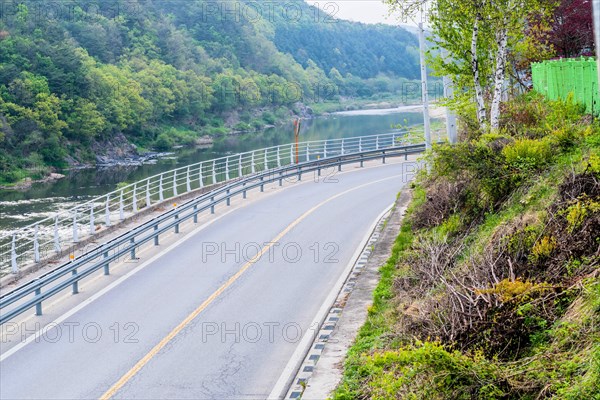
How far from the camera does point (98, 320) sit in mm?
14859

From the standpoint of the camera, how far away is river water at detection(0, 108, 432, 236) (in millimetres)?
46875

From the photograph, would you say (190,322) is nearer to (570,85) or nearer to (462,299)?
(462,299)

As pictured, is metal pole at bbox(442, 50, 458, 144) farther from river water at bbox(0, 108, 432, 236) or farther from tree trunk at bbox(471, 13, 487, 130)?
river water at bbox(0, 108, 432, 236)

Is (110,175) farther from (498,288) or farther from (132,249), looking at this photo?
(498,288)

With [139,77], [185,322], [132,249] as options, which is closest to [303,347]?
[185,322]

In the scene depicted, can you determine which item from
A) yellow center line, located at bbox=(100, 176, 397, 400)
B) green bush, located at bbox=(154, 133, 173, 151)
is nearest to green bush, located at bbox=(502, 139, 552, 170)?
yellow center line, located at bbox=(100, 176, 397, 400)

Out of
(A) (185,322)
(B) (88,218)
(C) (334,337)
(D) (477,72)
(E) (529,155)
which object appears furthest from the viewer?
(B) (88,218)

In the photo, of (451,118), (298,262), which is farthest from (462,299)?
(451,118)

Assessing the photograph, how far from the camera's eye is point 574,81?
19.7 metres

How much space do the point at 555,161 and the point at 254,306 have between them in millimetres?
5978

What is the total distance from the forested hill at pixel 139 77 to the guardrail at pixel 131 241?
36128 mm

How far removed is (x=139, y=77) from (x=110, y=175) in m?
46.5

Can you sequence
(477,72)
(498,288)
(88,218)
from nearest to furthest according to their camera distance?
(498,288)
(477,72)
(88,218)

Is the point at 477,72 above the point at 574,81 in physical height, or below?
above
